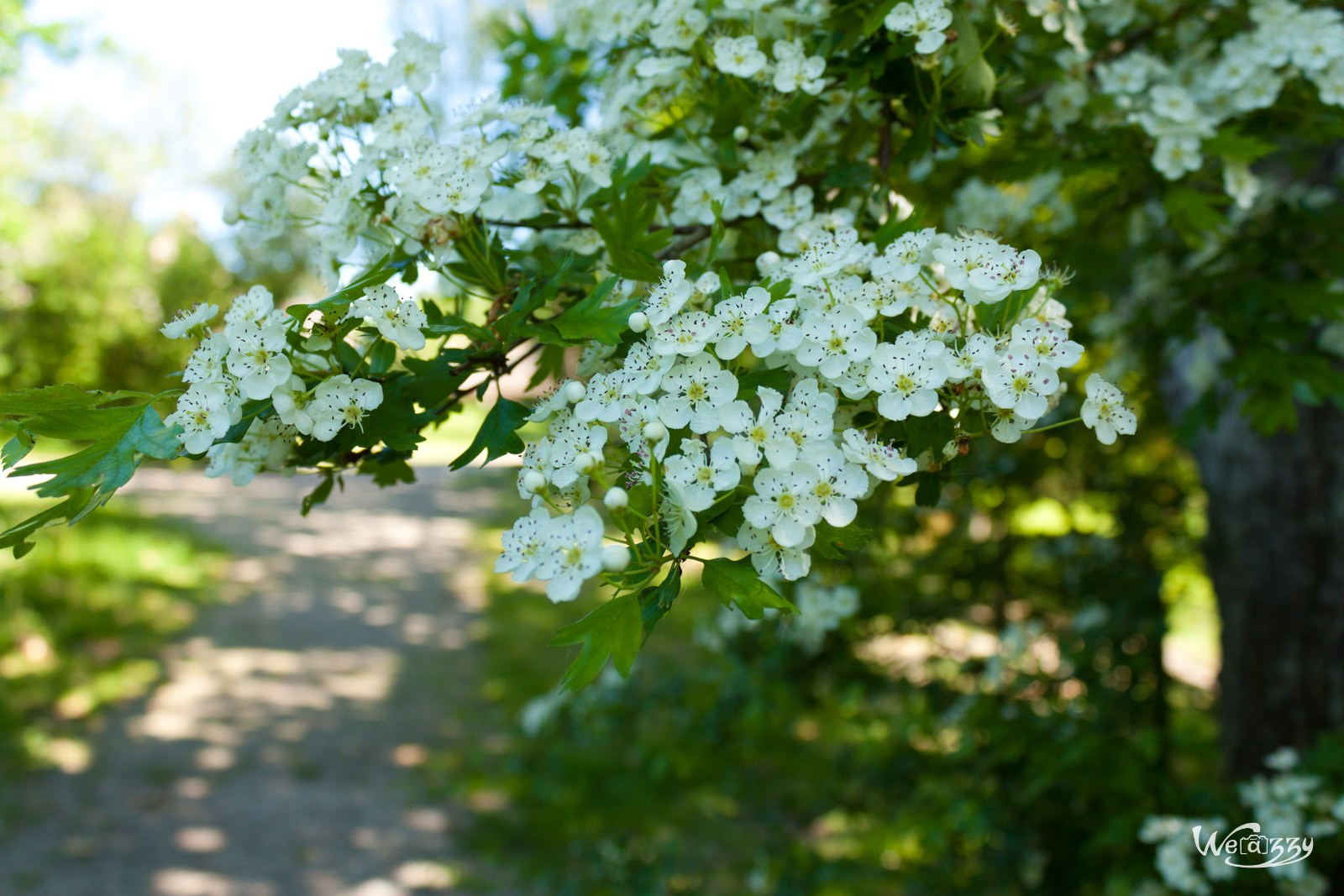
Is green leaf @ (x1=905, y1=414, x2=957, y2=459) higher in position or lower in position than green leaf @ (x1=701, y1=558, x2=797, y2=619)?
higher

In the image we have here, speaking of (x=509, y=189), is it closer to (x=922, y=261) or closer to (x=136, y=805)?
(x=922, y=261)

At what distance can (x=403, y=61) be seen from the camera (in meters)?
1.52

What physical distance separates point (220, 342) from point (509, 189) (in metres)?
0.56

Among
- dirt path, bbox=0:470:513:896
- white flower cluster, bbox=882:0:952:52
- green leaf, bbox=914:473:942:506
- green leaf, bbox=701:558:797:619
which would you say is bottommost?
dirt path, bbox=0:470:513:896

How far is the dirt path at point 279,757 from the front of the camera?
12.1 ft

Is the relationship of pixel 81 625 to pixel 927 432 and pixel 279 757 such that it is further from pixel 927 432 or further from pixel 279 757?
pixel 927 432

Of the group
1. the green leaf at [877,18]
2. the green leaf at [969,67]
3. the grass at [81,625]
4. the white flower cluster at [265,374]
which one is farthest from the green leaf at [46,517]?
the grass at [81,625]

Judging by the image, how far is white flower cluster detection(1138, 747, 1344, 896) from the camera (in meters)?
2.08

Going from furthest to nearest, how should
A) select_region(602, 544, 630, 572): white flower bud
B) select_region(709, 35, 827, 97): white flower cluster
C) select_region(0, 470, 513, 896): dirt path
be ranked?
1. select_region(0, 470, 513, 896): dirt path
2. select_region(709, 35, 827, 97): white flower cluster
3. select_region(602, 544, 630, 572): white flower bud

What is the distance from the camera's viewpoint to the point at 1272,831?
2.10 meters

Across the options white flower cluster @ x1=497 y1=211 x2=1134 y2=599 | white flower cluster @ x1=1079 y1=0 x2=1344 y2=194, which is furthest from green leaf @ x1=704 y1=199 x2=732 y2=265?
white flower cluster @ x1=1079 y1=0 x2=1344 y2=194

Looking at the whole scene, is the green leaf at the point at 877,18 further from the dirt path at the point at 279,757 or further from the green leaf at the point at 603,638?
the dirt path at the point at 279,757

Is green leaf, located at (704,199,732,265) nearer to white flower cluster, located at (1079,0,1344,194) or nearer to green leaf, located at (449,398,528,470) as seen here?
green leaf, located at (449,398,528,470)

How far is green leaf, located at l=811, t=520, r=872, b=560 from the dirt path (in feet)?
11.1
